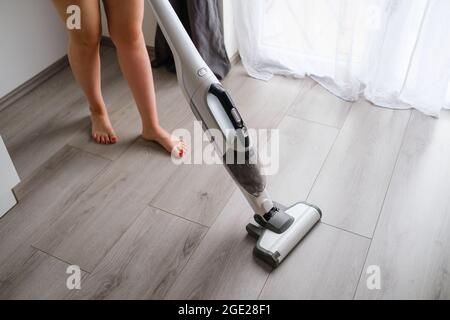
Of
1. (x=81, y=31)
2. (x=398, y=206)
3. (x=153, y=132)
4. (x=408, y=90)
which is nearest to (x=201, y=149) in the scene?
(x=153, y=132)

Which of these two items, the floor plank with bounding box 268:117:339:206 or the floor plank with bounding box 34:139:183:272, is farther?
the floor plank with bounding box 268:117:339:206

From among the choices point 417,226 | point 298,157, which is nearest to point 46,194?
point 298,157

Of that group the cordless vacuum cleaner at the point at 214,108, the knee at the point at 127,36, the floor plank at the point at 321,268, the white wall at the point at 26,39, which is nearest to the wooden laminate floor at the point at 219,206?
the floor plank at the point at 321,268

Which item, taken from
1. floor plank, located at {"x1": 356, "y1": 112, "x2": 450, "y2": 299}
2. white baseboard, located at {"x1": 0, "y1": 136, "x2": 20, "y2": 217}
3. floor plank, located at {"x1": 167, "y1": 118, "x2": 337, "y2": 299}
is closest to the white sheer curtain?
floor plank, located at {"x1": 356, "y1": 112, "x2": 450, "y2": 299}

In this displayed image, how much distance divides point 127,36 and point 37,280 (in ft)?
2.35

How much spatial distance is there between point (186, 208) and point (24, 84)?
96 centimetres

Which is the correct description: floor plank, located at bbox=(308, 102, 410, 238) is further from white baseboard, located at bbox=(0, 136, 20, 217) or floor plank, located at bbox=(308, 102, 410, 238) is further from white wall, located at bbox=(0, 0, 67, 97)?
white wall, located at bbox=(0, 0, 67, 97)

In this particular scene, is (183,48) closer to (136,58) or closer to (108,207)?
(136,58)

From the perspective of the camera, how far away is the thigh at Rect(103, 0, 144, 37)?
1.19m

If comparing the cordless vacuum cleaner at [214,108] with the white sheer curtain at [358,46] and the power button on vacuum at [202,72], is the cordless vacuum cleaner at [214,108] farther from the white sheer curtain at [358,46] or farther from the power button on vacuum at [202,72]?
the white sheer curtain at [358,46]

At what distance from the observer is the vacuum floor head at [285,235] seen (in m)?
1.13

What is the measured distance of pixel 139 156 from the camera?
58.6 inches

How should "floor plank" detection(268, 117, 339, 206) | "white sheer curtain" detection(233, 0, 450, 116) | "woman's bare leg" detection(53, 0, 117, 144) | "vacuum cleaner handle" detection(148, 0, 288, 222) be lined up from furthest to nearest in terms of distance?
"white sheer curtain" detection(233, 0, 450, 116) → "floor plank" detection(268, 117, 339, 206) → "woman's bare leg" detection(53, 0, 117, 144) → "vacuum cleaner handle" detection(148, 0, 288, 222)
